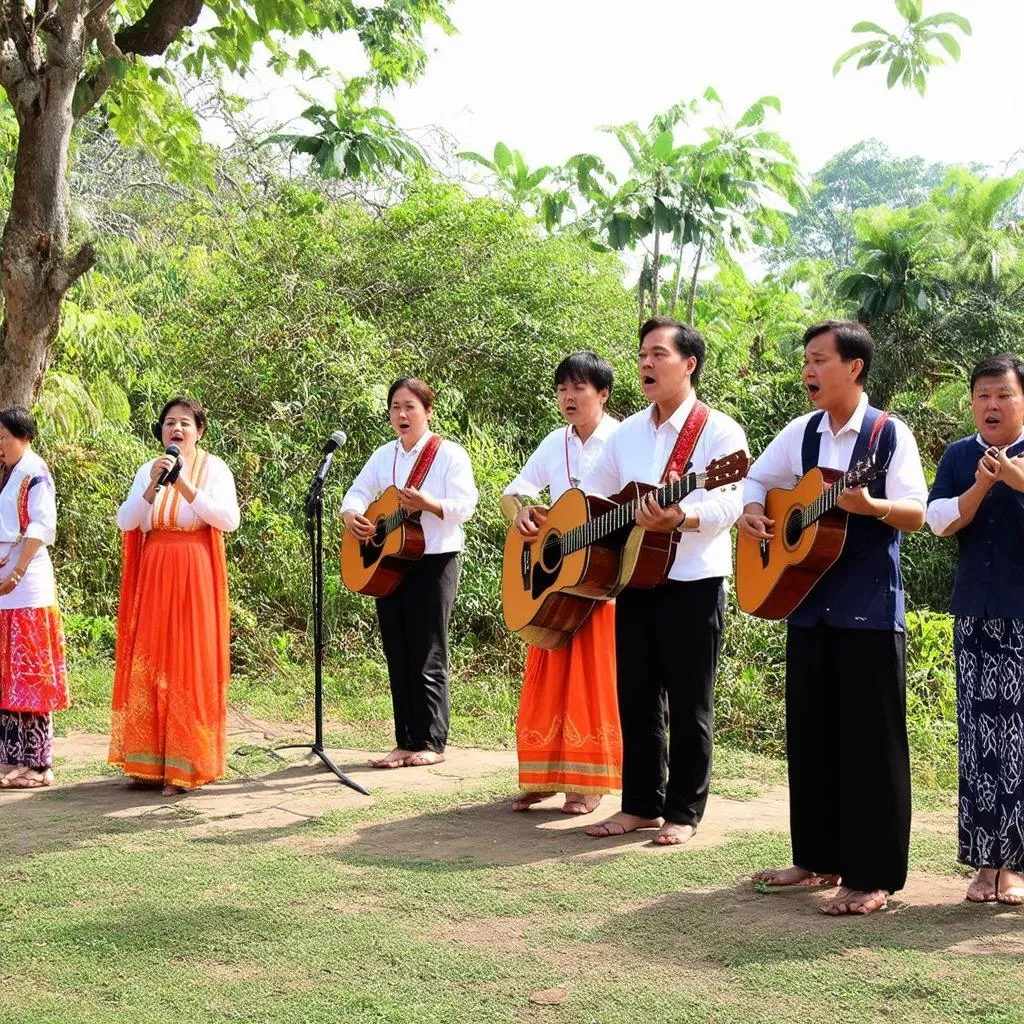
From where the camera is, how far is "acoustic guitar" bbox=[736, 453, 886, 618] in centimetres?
439

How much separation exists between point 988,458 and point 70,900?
348cm

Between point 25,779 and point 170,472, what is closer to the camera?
point 170,472

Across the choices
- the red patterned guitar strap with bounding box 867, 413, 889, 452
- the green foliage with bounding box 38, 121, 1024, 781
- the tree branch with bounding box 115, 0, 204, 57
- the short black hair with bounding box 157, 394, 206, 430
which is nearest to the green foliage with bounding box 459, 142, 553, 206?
the green foliage with bounding box 38, 121, 1024, 781

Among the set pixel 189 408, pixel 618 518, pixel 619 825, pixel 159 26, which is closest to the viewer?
pixel 618 518

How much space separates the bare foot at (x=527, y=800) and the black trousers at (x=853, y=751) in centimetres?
169

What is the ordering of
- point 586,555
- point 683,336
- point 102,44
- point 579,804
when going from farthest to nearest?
1. point 102,44
2. point 579,804
3. point 683,336
4. point 586,555

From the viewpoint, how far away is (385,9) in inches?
506

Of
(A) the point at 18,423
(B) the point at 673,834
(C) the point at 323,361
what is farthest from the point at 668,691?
(C) the point at 323,361

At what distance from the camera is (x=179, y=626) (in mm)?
6461

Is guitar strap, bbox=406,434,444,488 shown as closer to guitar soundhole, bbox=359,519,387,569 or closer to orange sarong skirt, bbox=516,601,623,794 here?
guitar soundhole, bbox=359,519,387,569

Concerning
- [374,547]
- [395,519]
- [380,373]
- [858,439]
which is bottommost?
[374,547]

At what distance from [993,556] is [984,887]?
1126mm

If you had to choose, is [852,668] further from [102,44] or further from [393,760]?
[102,44]

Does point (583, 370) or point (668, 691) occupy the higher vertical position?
point (583, 370)
